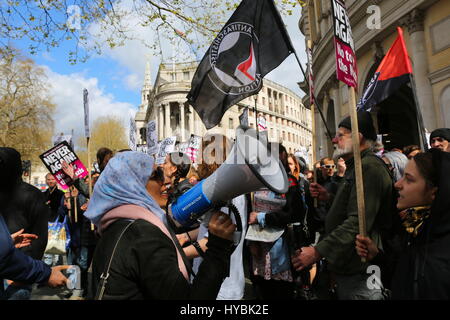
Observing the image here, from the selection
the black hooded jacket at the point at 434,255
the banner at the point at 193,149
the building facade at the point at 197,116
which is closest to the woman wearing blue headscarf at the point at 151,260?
the black hooded jacket at the point at 434,255

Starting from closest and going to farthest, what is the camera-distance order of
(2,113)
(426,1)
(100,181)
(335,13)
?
(100,181), (335,13), (426,1), (2,113)

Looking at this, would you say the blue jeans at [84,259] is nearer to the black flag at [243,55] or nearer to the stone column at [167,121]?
the black flag at [243,55]

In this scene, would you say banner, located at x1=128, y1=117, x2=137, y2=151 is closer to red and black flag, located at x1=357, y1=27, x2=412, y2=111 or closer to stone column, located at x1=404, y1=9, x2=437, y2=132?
red and black flag, located at x1=357, y1=27, x2=412, y2=111

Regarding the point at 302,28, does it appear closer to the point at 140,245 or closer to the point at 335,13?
the point at 335,13

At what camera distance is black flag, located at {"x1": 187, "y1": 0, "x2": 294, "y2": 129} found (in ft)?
10.3

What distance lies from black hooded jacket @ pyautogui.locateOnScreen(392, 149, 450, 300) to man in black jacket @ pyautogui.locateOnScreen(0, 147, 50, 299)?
10.2 ft

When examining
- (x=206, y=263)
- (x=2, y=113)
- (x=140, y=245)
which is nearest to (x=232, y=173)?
(x=206, y=263)

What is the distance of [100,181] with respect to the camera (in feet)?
5.80

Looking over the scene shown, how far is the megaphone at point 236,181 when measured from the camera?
1411mm

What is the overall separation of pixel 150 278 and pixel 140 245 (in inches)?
6.2

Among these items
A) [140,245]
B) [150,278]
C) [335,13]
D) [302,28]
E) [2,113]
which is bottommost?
[150,278]

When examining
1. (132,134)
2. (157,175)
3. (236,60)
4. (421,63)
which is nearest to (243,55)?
(236,60)

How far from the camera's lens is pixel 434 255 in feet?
5.46

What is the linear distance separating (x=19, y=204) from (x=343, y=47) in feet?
11.0
